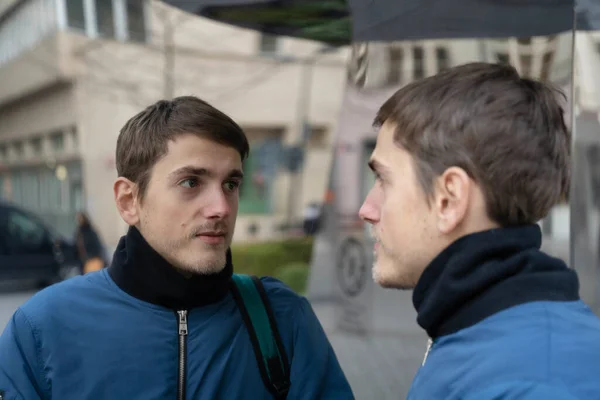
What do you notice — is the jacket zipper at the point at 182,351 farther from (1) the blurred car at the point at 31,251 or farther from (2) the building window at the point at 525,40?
(1) the blurred car at the point at 31,251

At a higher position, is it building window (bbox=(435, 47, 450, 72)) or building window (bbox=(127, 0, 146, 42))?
building window (bbox=(127, 0, 146, 42))

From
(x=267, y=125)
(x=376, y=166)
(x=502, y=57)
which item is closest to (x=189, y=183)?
(x=376, y=166)

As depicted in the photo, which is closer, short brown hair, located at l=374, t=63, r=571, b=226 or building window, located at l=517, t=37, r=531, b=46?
short brown hair, located at l=374, t=63, r=571, b=226

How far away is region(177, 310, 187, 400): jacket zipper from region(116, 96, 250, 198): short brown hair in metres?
0.33

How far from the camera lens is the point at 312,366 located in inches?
70.1

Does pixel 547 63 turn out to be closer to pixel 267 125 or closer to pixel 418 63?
pixel 418 63

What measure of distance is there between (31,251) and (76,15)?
6.28m

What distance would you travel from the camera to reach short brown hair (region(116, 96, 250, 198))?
182cm

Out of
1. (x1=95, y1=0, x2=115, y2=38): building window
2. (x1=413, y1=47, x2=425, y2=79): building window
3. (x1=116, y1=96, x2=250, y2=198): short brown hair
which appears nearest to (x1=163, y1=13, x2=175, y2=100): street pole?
(x1=95, y1=0, x2=115, y2=38): building window

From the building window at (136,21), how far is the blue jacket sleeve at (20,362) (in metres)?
13.2

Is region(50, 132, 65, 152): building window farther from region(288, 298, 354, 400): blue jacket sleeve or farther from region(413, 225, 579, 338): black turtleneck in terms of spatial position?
region(413, 225, 579, 338): black turtleneck

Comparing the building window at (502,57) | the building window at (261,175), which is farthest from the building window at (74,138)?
the building window at (502,57)

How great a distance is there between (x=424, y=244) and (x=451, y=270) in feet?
0.32

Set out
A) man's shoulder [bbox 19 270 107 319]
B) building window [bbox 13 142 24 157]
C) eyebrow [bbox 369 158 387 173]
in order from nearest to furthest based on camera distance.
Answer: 1. eyebrow [bbox 369 158 387 173]
2. man's shoulder [bbox 19 270 107 319]
3. building window [bbox 13 142 24 157]
